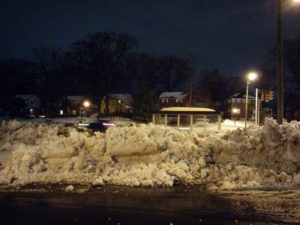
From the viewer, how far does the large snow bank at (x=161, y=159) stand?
16.4 meters

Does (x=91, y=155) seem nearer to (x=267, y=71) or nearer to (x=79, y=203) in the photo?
(x=79, y=203)

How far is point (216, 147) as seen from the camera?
18.6 metres

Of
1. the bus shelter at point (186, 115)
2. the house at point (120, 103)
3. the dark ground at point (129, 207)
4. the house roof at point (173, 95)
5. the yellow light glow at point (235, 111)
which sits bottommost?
the dark ground at point (129, 207)

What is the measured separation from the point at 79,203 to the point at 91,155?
5387 millimetres

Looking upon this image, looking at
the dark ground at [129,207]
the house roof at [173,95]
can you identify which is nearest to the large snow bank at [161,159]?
the dark ground at [129,207]

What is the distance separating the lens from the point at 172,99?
9856 cm

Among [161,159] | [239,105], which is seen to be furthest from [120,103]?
[161,159]

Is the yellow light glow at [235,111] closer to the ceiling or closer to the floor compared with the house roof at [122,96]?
closer to the floor

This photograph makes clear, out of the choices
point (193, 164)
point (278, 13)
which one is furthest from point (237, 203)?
point (278, 13)

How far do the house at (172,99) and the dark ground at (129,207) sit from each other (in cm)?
8217

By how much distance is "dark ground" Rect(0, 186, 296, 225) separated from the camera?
10.9m

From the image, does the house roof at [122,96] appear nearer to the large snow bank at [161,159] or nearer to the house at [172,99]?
the house at [172,99]

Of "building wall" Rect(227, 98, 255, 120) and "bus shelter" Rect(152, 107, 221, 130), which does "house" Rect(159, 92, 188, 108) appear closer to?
"building wall" Rect(227, 98, 255, 120)

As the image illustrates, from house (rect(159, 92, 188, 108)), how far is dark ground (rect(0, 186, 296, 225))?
8217cm
